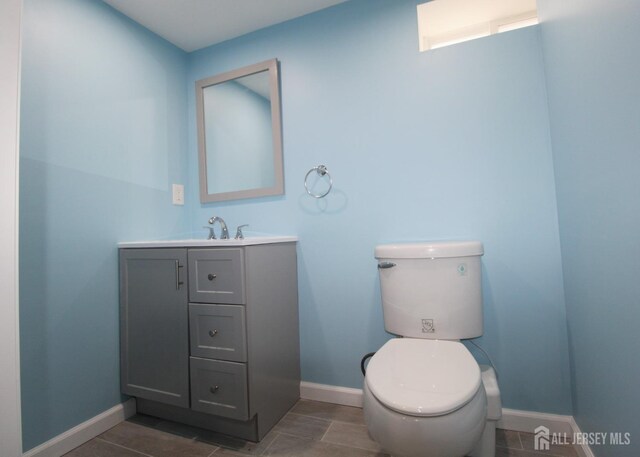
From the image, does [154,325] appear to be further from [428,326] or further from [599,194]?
[599,194]

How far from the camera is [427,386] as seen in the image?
83 cm

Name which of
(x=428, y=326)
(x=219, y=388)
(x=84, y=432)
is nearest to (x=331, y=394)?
(x=219, y=388)

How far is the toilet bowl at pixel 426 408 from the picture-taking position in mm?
752

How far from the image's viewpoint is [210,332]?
4.18 feet

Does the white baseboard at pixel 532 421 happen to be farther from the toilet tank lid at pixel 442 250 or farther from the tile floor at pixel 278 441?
the toilet tank lid at pixel 442 250

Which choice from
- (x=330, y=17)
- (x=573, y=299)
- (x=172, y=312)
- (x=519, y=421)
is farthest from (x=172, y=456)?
(x=330, y=17)

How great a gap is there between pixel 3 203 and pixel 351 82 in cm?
147

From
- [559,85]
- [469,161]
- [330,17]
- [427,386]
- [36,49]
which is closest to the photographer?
[427,386]

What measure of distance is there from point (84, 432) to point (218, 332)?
76 centimetres

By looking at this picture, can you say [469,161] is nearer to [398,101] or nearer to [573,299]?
[398,101]

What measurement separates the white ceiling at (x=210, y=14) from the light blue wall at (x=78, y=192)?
106 mm
